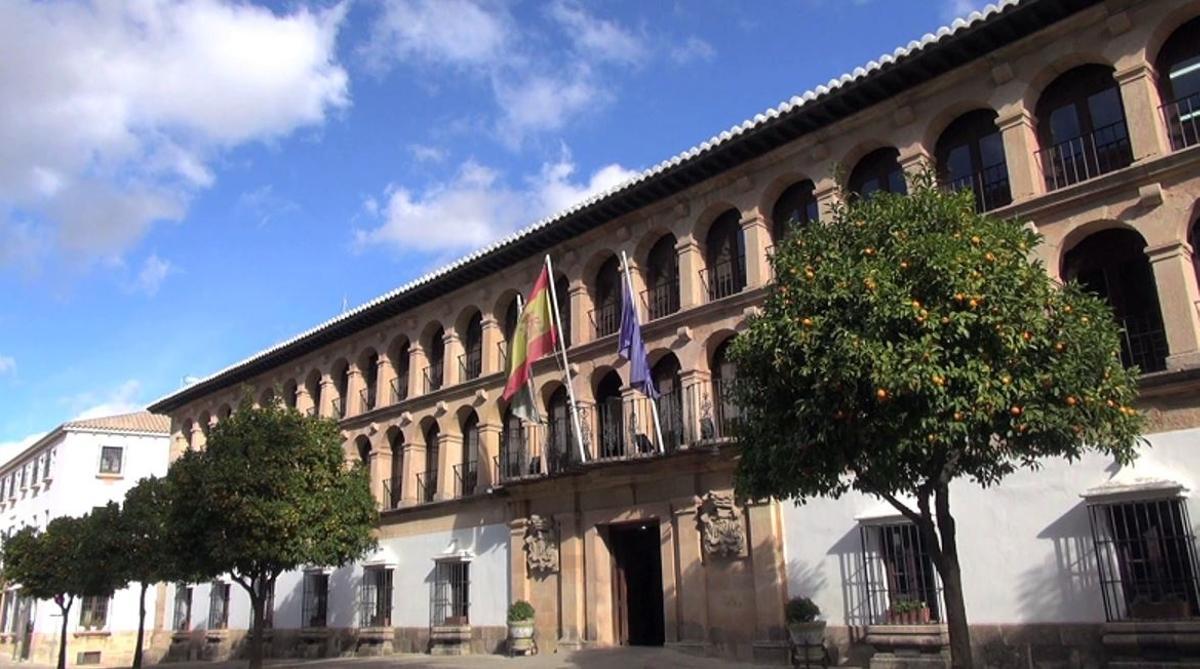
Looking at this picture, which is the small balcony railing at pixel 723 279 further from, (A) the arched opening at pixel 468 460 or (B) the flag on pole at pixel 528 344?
(A) the arched opening at pixel 468 460

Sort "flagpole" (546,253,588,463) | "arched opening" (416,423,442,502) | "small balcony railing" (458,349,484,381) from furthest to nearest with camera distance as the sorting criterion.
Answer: "arched opening" (416,423,442,502) → "small balcony railing" (458,349,484,381) → "flagpole" (546,253,588,463)

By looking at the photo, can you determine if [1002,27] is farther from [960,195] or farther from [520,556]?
[520,556]

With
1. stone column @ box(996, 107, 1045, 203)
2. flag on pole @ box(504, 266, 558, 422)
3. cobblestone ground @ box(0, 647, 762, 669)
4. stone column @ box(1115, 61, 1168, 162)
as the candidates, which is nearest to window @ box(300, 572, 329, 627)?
cobblestone ground @ box(0, 647, 762, 669)

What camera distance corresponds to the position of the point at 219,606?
33.9m

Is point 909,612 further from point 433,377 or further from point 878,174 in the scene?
point 433,377

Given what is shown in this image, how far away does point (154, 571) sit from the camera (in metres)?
27.5

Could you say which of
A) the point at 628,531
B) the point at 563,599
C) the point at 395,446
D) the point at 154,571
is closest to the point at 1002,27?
the point at 628,531

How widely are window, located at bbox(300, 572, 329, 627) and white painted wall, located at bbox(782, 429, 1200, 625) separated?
58.9 feet

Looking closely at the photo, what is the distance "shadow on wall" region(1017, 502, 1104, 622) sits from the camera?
1444 centimetres

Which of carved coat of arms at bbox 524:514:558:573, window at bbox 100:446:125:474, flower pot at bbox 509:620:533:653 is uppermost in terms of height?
window at bbox 100:446:125:474

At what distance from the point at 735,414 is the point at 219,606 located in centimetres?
2282

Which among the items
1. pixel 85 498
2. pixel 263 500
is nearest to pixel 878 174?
pixel 263 500

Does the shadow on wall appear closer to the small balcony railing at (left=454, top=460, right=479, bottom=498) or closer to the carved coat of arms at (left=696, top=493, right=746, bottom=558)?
the carved coat of arms at (left=696, top=493, right=746, bottom=558)

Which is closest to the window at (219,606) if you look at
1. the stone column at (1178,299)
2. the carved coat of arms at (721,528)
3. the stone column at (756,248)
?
the carved coat of arms at (721,528)
